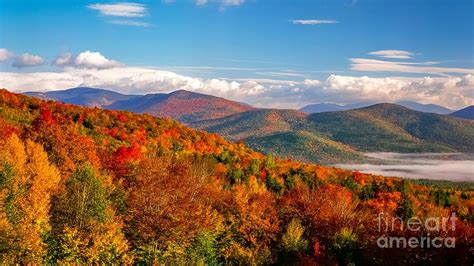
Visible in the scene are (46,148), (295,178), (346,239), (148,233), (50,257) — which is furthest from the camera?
(295,178)

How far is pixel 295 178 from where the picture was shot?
123688mm

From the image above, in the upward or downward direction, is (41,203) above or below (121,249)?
above

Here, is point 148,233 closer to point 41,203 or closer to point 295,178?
point 41,203

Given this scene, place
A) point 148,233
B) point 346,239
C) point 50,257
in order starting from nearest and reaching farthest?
point 50,257
point 148,233
point 346,239

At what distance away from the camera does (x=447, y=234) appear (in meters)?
48.5

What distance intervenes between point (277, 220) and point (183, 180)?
14.6 meters

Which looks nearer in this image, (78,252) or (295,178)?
(78,252)

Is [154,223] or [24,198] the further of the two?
[154,223]

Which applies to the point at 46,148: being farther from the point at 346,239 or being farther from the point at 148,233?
the point at 346,239

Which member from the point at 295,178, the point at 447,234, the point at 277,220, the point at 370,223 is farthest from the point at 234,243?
the point at 295,178

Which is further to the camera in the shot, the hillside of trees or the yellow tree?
the hillside of trees

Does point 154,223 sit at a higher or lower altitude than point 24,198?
lower

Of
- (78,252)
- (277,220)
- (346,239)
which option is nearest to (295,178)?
(277,220)

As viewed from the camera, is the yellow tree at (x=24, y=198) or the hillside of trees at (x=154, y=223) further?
the hillside of trees at (x=154, y=223)
